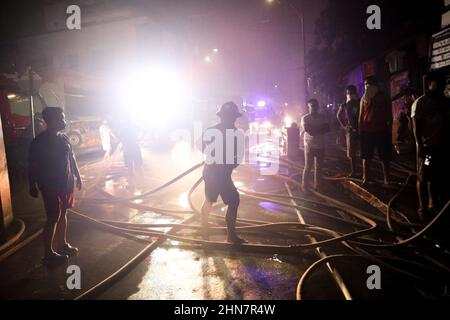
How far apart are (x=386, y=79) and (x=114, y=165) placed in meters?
14.5

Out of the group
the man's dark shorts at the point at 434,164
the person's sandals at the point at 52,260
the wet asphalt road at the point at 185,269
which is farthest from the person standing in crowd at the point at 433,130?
the person's sandals at the point at 52,260

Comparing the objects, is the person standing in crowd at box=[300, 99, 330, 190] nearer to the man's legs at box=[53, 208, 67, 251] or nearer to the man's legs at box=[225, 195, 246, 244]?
the man's legs at box=[225, 195, 246, 244]

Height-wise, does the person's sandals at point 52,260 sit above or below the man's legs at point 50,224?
below

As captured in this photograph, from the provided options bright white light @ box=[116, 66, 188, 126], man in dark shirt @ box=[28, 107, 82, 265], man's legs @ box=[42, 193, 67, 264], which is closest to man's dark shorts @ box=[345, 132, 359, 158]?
bright white light @ box=[116, 66, 188, 126]

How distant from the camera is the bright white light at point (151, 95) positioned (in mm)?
20516

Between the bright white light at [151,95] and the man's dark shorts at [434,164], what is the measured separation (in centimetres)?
750

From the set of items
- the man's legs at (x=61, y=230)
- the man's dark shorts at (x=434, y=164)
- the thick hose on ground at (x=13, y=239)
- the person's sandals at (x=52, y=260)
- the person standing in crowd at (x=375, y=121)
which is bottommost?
the person's sandals at (x=52, y=260)

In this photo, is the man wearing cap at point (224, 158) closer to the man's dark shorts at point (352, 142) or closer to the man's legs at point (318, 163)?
the man's legs at point (318, 163)

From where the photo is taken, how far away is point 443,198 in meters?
5.32

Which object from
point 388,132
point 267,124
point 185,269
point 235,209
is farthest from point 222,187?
point 267,124

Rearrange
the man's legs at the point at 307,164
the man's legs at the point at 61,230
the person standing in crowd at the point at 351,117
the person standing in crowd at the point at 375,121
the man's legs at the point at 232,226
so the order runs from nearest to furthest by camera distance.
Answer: the man's legs at the point at 61,230 → the man's legs at the point at 232,226 → the person standing in crowd at the point at 375,121 → the man's legs at the point at 307,164 → the person standing in crowd at the point at 351,117

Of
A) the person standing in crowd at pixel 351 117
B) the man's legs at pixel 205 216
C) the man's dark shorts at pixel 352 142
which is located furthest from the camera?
the man's dark shorts at pixel 352 142

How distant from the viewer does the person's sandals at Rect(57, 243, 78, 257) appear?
4414 mm

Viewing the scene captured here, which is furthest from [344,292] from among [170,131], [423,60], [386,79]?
[170,131]
